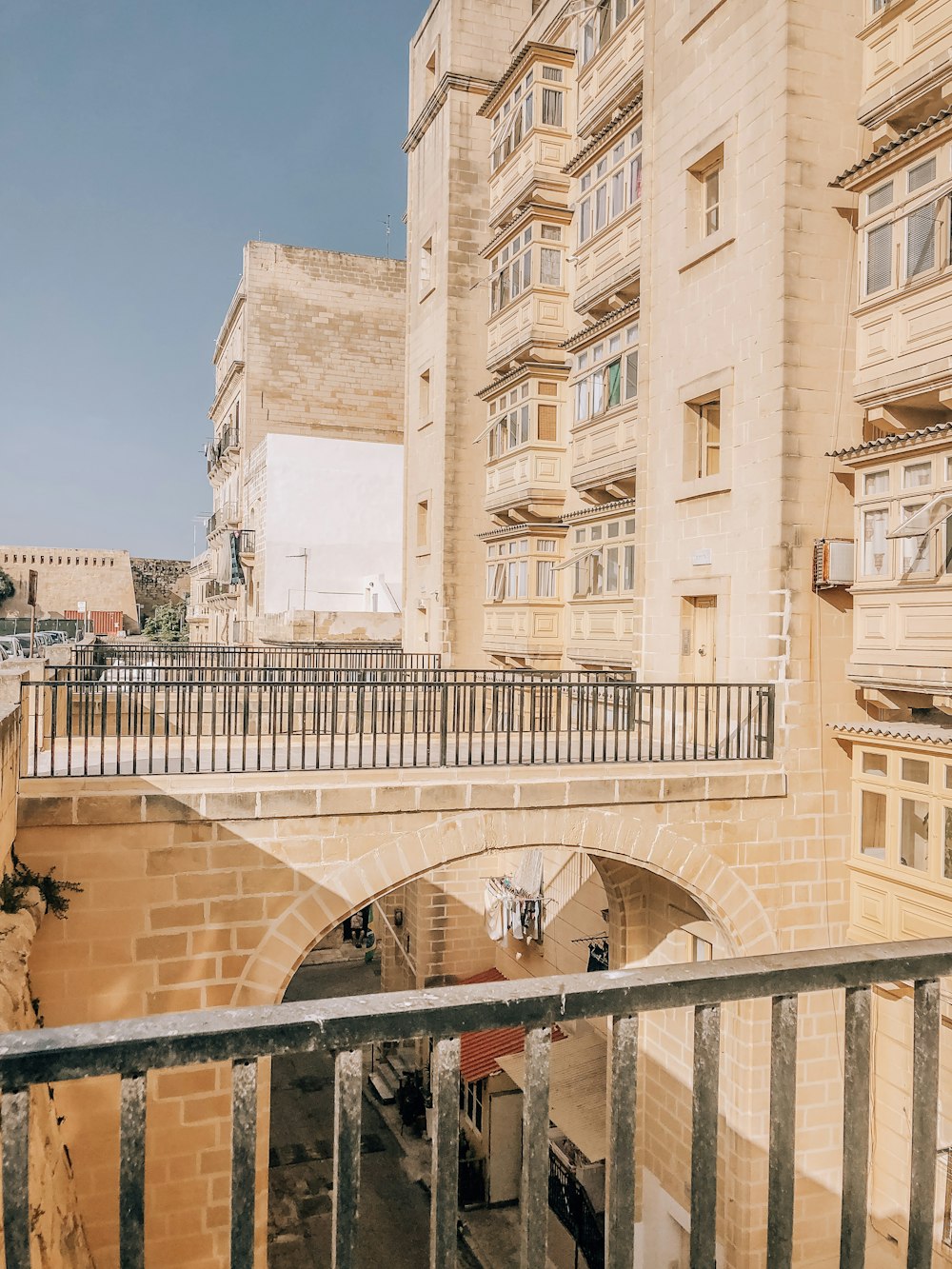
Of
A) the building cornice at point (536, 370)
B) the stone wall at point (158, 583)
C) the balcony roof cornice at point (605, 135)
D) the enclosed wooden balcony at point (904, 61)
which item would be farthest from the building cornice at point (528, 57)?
the stone wall at point (158, 583)

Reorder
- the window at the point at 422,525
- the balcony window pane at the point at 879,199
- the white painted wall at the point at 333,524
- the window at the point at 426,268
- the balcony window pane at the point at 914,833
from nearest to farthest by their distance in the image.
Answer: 1. the balcony window pane at the point at 914,833
2. the balcony window pane at the point at 879,199
3. the window at the point at 426,268
4. the window at the point at 422,525
5. the white painted wall at the point at 333,524

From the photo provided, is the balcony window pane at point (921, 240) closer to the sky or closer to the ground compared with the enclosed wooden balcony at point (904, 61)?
closer to the ground

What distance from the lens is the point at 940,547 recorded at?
8.98m

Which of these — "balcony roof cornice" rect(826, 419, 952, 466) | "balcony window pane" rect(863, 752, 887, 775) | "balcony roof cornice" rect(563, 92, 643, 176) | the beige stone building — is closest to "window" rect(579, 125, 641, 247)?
"balcony roof cornice" rect(563, 92, 643, 176)

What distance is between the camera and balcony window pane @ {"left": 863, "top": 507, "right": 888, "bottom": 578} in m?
9.82

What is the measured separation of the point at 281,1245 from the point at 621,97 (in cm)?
1723

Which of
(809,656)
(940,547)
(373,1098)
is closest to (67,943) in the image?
(809,656)

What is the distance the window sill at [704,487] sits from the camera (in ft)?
38.2

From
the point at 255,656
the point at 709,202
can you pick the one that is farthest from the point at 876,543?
the point at 255,656

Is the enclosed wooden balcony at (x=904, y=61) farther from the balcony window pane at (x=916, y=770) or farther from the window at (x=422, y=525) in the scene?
the window at (x=422, y=525)

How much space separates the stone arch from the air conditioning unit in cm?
331

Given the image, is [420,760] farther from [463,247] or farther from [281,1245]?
[463,247]

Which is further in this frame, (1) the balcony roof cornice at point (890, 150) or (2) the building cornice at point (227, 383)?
(2) the building cornice at point (227, 383)

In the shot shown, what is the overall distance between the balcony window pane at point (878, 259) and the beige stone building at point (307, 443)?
1560 cm
